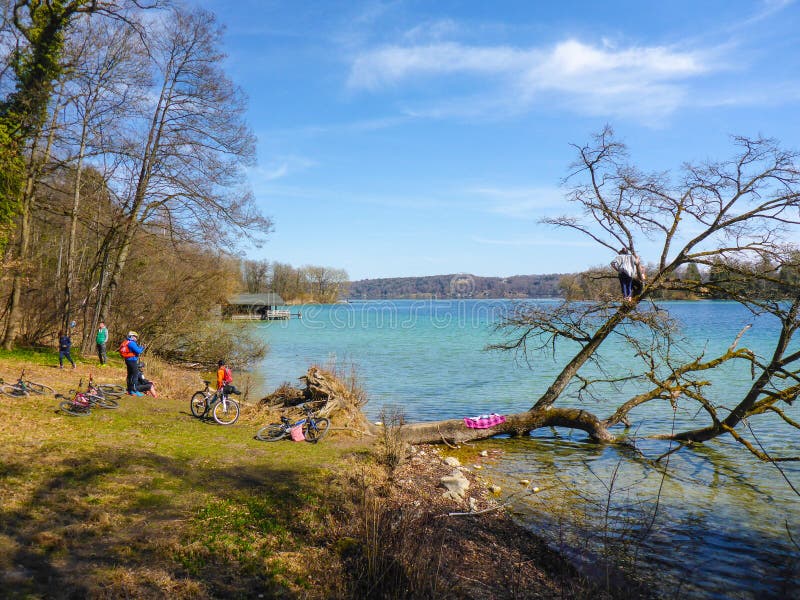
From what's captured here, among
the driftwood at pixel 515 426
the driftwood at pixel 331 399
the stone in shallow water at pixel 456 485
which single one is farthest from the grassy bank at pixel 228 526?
the driftwood at pixel 515 426

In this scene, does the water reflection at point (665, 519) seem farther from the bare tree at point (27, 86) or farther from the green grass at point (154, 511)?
the bare tree at point (27, 86)

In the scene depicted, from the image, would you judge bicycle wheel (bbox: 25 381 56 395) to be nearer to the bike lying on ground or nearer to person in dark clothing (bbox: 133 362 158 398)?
the bike lying on ground

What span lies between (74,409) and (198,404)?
275cm

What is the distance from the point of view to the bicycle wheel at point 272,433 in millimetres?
11805

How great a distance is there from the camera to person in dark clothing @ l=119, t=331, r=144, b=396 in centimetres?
1496

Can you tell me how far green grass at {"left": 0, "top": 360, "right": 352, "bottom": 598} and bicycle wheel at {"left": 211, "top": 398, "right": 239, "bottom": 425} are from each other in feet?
5.05

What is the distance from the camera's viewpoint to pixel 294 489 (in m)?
8.57

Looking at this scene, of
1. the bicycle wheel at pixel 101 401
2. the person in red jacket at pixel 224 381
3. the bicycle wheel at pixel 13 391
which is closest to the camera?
the bicycle wheel at pixel 13 391

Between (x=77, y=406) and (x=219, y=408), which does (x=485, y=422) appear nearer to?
(x=219, y=408)

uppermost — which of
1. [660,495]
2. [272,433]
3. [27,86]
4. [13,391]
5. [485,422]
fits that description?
[27,86]

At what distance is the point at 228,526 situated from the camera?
6.89 meters

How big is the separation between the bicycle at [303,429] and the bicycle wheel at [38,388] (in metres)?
5.98

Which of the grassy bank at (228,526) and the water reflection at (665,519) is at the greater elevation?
the grassy bank at (228,526)

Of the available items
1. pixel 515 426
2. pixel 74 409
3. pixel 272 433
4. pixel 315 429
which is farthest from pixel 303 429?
pixel 515 426
